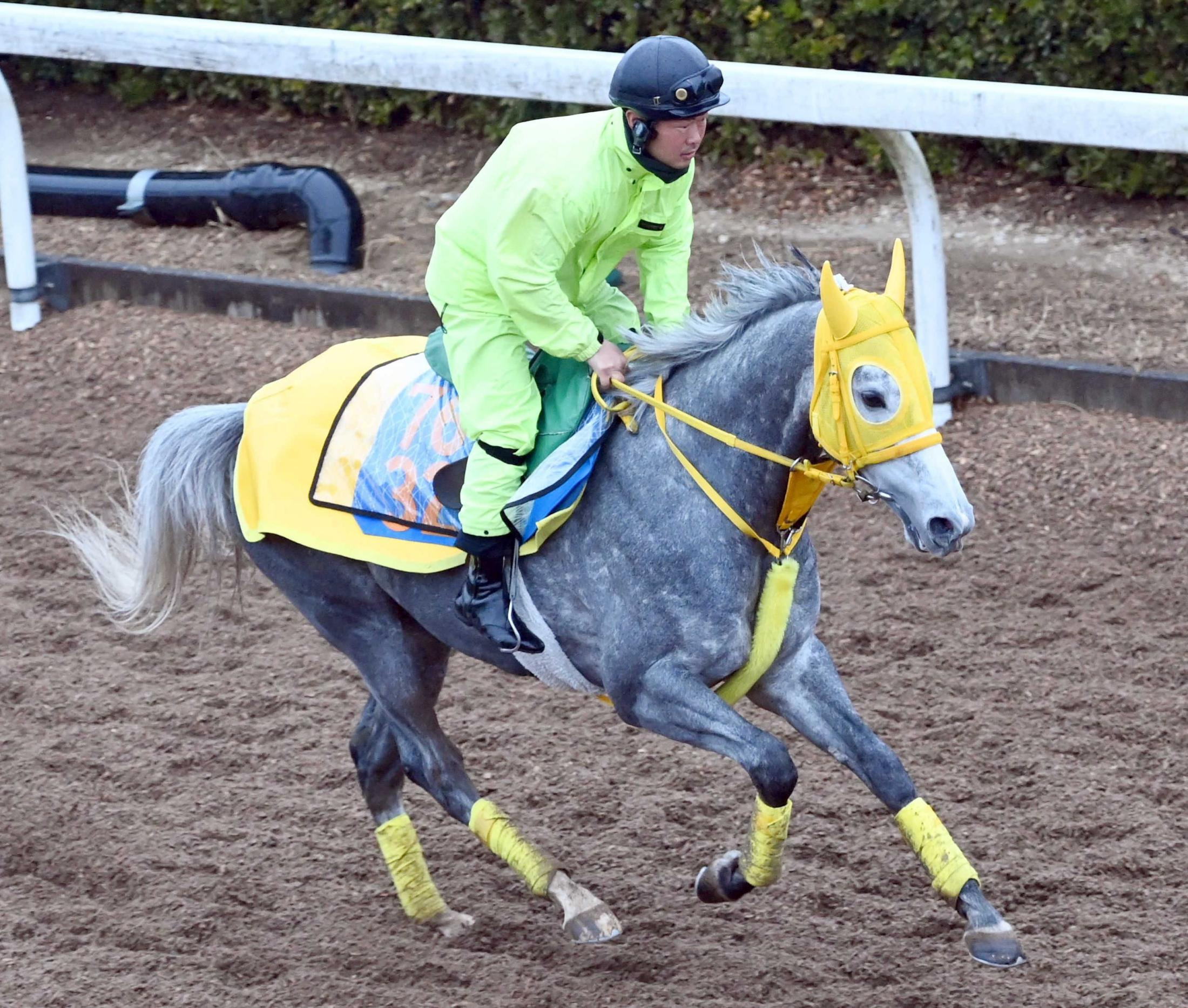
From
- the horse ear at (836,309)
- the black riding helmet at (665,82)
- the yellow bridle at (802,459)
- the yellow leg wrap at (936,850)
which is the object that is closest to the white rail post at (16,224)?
the yellow bridle at (802,459)

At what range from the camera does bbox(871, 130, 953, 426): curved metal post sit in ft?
21.4

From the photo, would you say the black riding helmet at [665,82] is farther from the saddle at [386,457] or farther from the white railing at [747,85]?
the white railing at [747,85]

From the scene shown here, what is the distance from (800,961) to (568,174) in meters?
2.02

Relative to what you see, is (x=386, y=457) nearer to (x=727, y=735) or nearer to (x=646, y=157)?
(x=646, y=157)

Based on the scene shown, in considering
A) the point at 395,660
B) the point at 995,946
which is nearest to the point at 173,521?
the point at 395,660

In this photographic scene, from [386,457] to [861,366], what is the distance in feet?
4.70

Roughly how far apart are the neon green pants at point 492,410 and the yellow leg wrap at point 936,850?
1.17 metres

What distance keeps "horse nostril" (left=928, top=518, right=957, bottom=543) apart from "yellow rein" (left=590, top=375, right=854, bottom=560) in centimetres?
23

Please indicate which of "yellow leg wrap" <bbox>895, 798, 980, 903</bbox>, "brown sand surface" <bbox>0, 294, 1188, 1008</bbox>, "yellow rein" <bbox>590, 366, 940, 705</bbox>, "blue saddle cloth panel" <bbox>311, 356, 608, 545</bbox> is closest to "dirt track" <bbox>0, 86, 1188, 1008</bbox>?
"brown sand surface" <bbox>0, 294, 1188, 1008</bbox>

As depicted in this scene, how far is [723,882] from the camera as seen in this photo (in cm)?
408

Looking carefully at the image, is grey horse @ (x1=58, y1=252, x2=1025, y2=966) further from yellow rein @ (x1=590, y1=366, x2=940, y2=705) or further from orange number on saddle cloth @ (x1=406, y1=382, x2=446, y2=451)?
orange number on saddle cloth @ (x1=406, y1=382, x2=446, y2=451)

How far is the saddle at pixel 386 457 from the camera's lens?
3.98 metres

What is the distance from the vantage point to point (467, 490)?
401 centimetres

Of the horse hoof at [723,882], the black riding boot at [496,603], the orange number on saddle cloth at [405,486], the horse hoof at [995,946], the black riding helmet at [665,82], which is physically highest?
the black riding helmet at [665,82]
